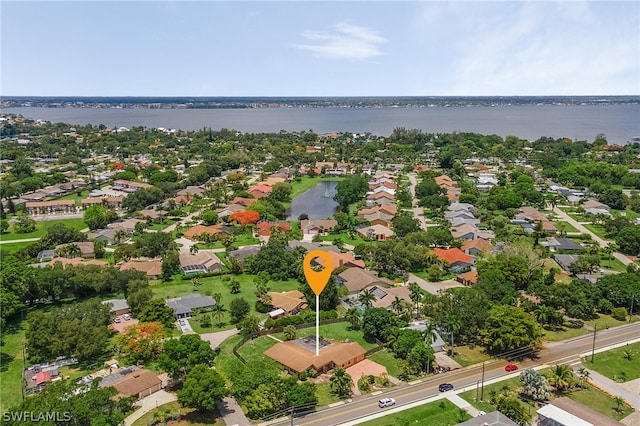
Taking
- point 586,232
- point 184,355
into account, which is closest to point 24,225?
point 184,355

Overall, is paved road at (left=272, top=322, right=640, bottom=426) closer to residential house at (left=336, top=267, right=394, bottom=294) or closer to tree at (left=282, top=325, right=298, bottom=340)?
tree at (left=282, top=325, right=298, bottom=340)

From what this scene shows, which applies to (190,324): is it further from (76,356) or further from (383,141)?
(383,141)

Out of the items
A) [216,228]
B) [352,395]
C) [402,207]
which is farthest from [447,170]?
[352,395]

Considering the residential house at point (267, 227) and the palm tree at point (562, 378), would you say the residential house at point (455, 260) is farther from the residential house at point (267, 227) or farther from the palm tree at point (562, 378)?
the palm tree at point (562, 378)

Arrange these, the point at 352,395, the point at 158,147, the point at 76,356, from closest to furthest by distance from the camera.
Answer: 1. the point at 352,395
2. the point at 76,356
3. the point at 158,147

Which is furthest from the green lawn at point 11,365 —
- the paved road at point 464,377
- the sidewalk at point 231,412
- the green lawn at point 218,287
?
the paved road at point 464,377

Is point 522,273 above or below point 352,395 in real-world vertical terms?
above

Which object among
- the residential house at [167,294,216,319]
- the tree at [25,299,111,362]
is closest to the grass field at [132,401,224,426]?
the tree at [25,299,111,362]

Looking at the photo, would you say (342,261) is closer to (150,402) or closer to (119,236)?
(150,402)
